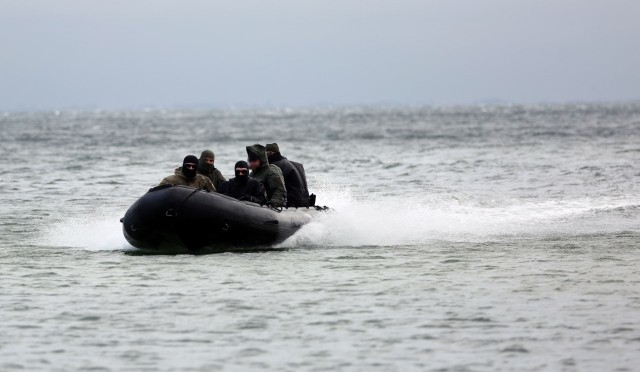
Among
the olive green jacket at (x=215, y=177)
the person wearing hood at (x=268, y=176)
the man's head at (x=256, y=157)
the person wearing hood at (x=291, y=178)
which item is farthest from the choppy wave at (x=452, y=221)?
the olive green jacket at (x=215, y=177)

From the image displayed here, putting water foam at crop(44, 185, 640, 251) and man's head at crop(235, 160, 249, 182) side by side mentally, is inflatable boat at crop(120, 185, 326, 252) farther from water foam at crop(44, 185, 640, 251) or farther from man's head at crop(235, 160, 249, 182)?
water foam at crop(44, 185, 640, 251)

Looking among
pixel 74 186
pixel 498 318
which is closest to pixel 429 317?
pixel 498 318

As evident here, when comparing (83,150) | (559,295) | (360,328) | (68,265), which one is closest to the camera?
(360,328)

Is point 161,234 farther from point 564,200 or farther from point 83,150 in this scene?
point 83,150

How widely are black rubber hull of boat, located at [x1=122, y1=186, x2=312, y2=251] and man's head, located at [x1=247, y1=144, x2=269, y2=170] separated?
3.04ft

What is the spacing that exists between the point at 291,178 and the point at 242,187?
1.48 metres

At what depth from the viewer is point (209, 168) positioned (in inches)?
724

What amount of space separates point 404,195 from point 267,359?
68.4 ft

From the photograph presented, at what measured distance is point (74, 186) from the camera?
3525 centimetres

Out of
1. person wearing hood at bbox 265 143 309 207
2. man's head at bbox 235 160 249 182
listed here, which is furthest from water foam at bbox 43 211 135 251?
person wearing hood at bbox 265 143 309 207

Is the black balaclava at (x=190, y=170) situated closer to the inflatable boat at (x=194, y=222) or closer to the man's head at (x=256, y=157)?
the inflatable boat at (x=194, y=222)

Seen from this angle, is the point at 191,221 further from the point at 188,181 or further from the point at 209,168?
the point at 209,168

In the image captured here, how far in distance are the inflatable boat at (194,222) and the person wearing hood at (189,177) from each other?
0.64 metres

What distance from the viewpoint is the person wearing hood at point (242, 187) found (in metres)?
17.9
